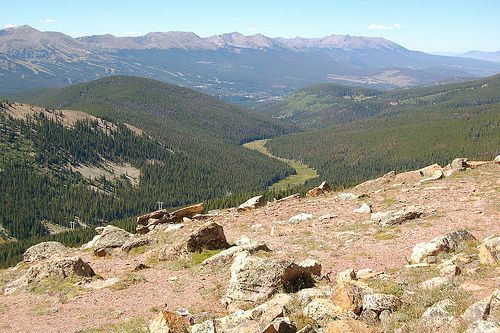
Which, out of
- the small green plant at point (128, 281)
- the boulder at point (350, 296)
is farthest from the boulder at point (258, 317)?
the small green plant at point (128, 281)

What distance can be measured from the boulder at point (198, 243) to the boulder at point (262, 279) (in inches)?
458

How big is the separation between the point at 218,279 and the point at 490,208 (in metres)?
25.2

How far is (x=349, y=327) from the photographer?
1722cm

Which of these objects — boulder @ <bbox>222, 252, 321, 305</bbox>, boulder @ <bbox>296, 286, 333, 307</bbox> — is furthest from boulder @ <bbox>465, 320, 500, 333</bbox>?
boulder @ <bbox>222, 252, 321, 305</bbox>

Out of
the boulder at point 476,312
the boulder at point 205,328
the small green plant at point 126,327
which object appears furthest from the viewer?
the small green plant at point 126,327

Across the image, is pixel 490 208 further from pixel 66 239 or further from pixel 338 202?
pixel 66 239

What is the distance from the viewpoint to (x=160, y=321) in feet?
72.2

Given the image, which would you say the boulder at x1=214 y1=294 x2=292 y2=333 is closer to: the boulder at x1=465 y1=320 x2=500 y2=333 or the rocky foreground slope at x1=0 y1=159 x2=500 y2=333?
the rocky foreground slope at x1=0 y1=159 x2=500 y2=333

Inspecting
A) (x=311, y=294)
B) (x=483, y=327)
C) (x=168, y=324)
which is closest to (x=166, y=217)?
(x=168, y=324)

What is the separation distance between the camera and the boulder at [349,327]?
1705 centimetres

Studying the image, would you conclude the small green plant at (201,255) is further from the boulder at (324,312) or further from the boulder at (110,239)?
the boulder at (324,312)

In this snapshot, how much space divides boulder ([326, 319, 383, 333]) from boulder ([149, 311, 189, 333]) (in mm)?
7843

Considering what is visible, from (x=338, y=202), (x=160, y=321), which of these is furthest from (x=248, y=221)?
(x=160, y=321)

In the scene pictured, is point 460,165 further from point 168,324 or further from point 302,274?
point 168,324
